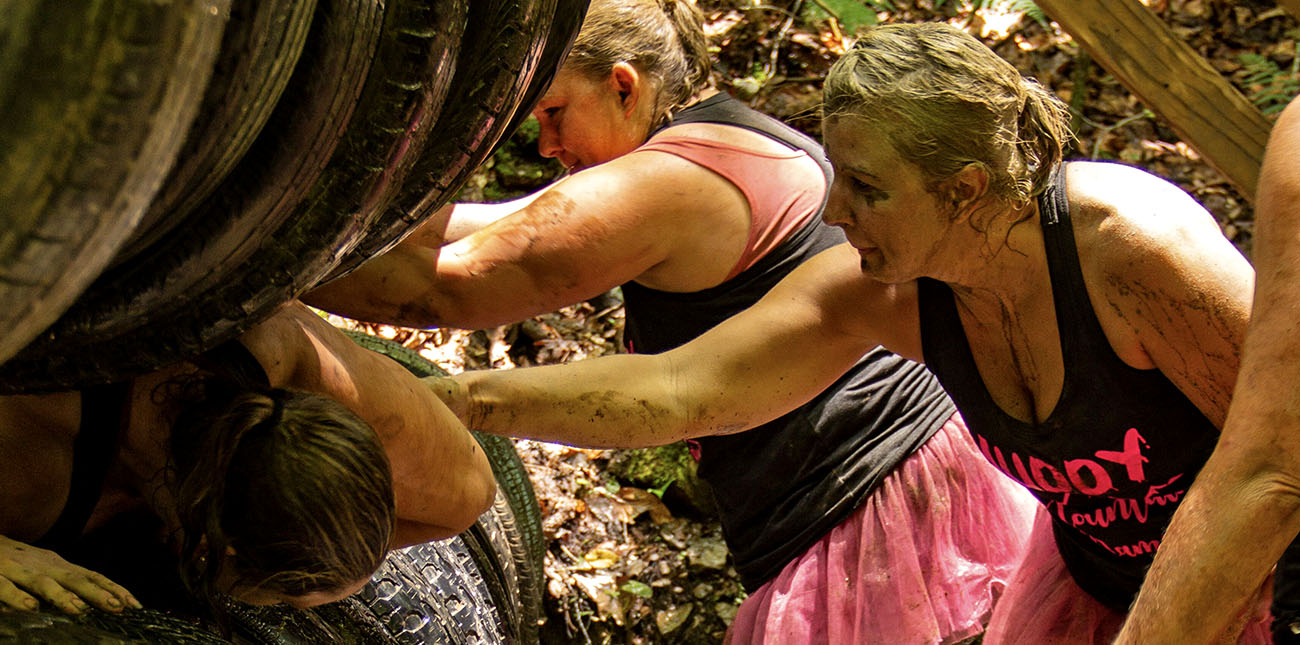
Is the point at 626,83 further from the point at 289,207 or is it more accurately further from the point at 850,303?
the point at 289,207

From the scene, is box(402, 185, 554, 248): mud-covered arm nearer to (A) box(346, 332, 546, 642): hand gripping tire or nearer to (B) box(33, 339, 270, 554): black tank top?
(A) box(346, 332, 546, 642): hand gripping tire

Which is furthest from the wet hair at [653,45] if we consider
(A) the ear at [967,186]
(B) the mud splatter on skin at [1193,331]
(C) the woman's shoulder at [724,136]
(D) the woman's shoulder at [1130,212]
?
(B) the mud splatter on skin at [1193,331]

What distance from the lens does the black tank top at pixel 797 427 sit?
2.50 metres

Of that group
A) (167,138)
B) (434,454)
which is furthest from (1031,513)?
(167,138)

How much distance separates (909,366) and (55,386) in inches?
75.6

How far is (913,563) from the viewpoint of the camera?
2.45 meters

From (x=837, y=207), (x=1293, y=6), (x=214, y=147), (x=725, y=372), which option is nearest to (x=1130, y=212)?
(x=837, y=207)

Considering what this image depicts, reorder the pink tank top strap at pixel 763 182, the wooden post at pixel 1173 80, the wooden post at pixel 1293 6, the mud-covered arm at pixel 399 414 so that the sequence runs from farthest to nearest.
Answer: the wooden post at pixel 1173 80, the wooden post at pixel 1293 6, the pink tank top strap at pixel 763 182, the mud-covered arm at pixel 399 414

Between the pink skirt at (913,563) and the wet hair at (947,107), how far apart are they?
3.00ft

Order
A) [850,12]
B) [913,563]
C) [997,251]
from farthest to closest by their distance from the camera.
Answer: [850,12], [913,563], [997,251]

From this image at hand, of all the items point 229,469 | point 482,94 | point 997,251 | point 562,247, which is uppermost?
point 562,247

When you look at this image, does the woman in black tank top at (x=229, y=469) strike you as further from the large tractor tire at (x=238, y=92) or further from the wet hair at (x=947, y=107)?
the wet hair at (x=947, y=107)

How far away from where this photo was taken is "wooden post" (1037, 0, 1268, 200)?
11.3 ft

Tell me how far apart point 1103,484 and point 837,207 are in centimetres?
57
